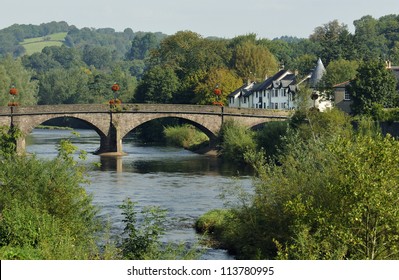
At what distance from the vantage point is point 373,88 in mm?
89062

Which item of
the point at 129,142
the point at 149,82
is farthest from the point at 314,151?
the point at 149,82

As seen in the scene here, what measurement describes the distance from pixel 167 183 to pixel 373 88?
3130 centimetres

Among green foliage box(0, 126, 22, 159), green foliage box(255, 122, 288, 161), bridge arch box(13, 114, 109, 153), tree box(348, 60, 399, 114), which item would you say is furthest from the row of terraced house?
green foliage box(0, 126, 22, 159)

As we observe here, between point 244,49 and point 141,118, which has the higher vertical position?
point 244,49

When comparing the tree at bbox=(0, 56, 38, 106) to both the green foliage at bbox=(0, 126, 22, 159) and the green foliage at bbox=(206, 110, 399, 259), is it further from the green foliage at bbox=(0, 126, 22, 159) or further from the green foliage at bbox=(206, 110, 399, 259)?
the green foliage at bbox=(206, 110, 399, 259)

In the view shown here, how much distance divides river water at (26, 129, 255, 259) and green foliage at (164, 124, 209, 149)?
494 centimetres

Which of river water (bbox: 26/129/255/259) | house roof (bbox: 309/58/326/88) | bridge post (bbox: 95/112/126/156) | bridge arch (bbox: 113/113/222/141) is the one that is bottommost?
river water (bbox: 26/129/255/259)

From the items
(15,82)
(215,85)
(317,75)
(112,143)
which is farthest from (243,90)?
(112,143)

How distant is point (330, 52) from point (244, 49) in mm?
13401

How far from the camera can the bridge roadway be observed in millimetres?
93125

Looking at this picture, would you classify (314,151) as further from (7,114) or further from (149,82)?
(149,82)

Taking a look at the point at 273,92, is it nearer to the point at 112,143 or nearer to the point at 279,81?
the point at 279,81

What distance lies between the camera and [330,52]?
462 ft
